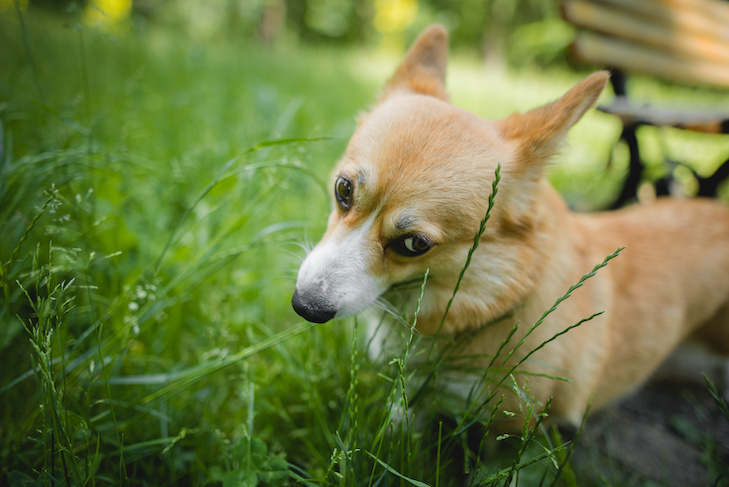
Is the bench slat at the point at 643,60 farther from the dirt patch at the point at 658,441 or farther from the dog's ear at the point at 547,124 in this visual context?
the dirt patch at the point at 658,441

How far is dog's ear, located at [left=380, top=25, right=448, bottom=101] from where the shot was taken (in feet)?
5.15

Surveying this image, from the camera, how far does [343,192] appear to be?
1.34 meters

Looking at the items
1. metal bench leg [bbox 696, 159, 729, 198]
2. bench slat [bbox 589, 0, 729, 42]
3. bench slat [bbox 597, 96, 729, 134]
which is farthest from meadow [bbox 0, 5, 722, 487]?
bench slat [bbox 589, 0, 729, 42]

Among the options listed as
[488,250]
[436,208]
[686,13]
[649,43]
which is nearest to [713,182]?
[649,43]

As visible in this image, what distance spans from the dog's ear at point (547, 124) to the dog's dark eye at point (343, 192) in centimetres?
57

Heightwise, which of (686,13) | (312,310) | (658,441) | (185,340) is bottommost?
(658,441)

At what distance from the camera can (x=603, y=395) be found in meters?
1.63

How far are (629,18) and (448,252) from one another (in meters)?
3.15

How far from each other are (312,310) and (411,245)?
1.21ft

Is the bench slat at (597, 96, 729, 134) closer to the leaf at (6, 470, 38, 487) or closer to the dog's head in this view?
the dog's head

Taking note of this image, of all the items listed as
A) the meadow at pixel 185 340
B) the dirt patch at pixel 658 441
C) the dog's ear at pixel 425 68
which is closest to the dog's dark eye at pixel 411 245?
the meadow at pixel 185 340

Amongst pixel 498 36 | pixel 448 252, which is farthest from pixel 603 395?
pixel 498 36

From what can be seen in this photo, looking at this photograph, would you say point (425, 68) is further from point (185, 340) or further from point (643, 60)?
point (643, 60)

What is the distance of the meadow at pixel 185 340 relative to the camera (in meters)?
0.98
